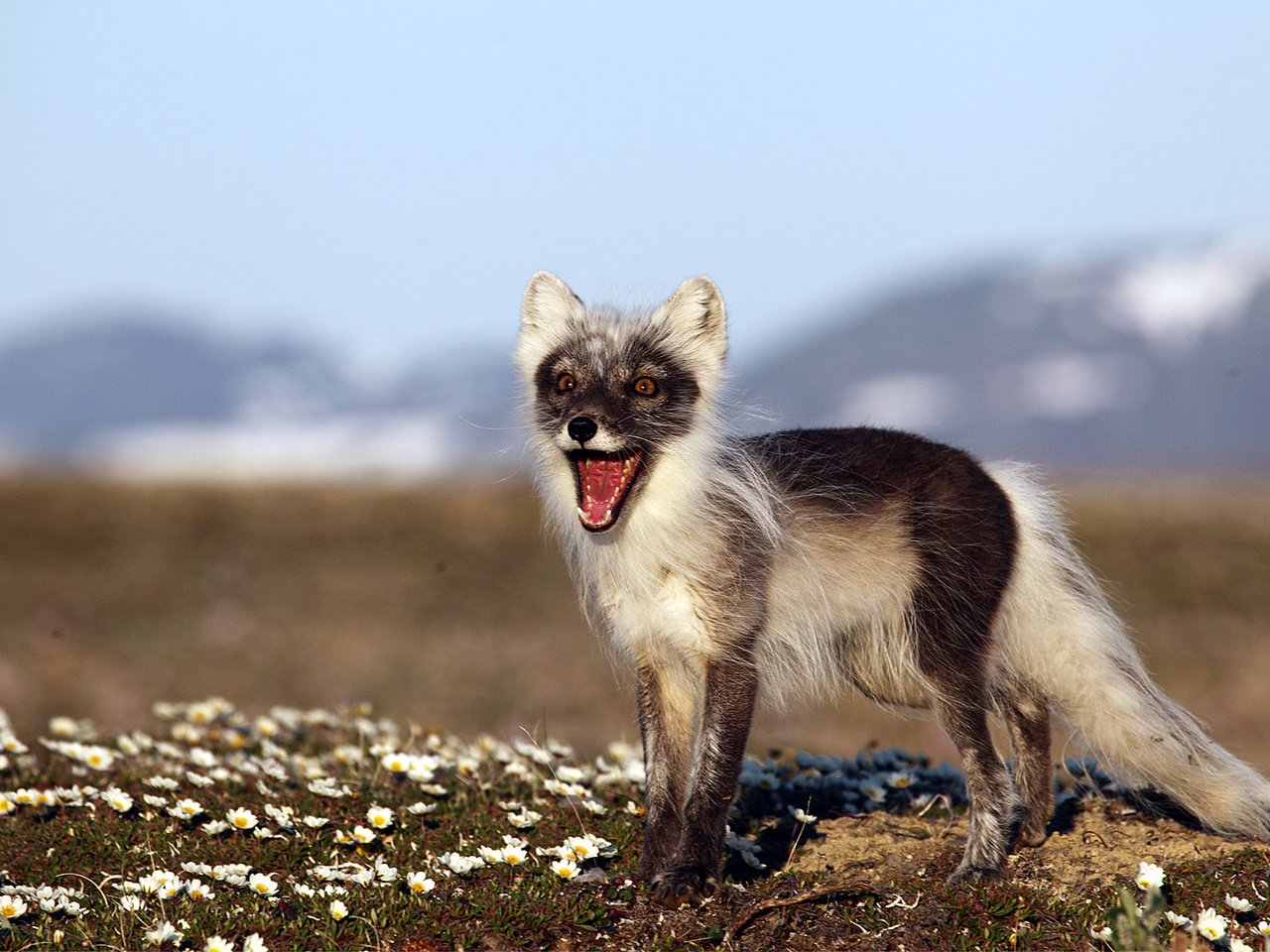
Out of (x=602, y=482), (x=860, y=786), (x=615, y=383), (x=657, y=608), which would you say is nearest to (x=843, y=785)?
(x=860, y=786)

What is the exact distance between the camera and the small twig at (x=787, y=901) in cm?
624

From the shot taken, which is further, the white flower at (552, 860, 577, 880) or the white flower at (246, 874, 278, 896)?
the white flower at (552, 860, 577, 880)

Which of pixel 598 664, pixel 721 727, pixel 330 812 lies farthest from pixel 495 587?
pixel 721 727

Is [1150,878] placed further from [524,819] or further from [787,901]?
[524,819]

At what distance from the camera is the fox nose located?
6.38m

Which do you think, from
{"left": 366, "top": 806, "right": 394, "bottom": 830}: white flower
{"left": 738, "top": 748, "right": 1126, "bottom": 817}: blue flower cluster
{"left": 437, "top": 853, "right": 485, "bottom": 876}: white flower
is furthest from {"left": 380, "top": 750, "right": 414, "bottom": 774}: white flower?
{"left": 738, "top": 748, "right": 1126, "bottom": 817}: blue flower cluster

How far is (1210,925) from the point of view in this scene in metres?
5.95

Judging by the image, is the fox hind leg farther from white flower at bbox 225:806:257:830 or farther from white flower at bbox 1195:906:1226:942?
white flower at bbox 225:806:257:830

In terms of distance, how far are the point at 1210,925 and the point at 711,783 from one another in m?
2.34

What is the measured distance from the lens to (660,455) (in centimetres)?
670

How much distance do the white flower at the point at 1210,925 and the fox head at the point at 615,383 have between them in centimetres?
328

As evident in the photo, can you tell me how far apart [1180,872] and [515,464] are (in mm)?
4164

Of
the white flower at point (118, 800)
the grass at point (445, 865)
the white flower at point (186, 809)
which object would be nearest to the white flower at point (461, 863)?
the grass at point (445, 865)

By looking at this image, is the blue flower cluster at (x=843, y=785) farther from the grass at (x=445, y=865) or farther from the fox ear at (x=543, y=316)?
the fox ear at (x=543, y=316)
